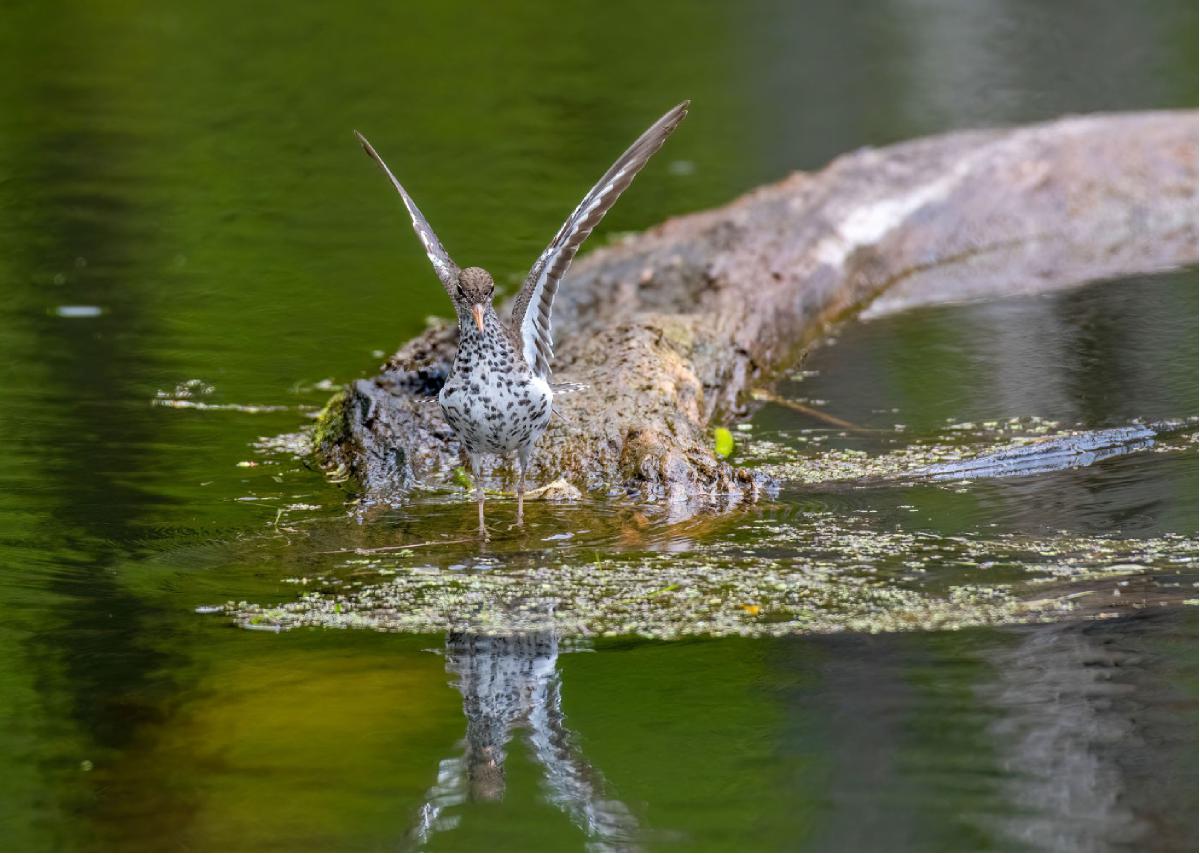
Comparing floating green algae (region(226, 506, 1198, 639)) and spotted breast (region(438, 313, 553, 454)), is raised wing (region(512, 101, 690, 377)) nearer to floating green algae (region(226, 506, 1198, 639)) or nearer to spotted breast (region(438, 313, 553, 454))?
spotted breast (region(438, 313, 553, 454))

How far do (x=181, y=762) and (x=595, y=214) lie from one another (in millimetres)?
2366

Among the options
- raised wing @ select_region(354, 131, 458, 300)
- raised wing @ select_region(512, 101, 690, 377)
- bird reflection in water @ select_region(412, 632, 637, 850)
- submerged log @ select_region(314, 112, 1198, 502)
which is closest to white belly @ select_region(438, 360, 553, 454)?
raised wing @ select_region(512, 101, 690, 377)

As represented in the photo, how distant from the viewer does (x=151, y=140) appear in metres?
13.2

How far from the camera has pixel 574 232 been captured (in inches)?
224

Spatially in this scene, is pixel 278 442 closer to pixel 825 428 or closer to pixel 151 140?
pixel 825 428

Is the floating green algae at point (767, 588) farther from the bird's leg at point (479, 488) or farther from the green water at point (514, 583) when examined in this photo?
the bird's leg at point (479, 488)

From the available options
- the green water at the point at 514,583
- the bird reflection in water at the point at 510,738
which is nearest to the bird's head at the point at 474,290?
the green water at the point at 514,583

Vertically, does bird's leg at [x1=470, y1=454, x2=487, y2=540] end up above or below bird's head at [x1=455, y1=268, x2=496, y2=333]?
below

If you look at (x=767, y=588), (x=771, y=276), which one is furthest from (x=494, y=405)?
(x=771, y=276)

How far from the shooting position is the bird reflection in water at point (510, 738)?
399cm

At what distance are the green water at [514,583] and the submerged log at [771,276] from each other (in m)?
0.26

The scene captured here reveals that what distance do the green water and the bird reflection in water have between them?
0.5 inches

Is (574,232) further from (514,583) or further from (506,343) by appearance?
(514,583)

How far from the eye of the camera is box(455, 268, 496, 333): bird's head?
18.5 feet
